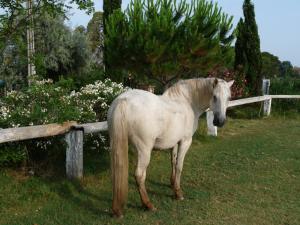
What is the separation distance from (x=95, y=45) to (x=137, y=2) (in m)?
21.1

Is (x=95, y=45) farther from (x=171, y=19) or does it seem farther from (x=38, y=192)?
(x=38, y=192)

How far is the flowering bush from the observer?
188 inches

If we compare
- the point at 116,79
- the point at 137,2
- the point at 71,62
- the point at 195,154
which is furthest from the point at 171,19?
the point at 71,62

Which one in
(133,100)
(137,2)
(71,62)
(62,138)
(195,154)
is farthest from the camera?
(71,62)

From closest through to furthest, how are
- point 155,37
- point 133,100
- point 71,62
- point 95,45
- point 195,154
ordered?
point 133,100 → point 195,154 → point 155,37 → point 71,62 → point 95,45

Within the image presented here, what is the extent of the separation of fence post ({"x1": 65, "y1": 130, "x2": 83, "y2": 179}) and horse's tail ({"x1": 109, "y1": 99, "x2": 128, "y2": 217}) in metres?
1.17

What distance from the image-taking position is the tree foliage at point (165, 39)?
8953 millimetres

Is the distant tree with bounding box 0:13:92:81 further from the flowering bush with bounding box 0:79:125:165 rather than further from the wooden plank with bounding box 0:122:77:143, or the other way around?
the wooden plank with bounding box 0:122:77:143

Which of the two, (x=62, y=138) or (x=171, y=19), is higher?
(x=171, y=19)

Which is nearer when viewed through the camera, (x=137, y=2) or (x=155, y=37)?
(x=155, y=37)

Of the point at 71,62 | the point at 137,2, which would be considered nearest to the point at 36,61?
the point at 137,2

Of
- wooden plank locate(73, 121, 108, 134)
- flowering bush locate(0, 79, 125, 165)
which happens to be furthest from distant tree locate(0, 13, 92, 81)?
wooden plank locate(73, 121, 108, 134)

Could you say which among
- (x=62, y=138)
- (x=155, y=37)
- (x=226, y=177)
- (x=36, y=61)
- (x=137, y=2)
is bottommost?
(x=226, y=177)

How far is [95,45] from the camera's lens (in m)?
30.0
